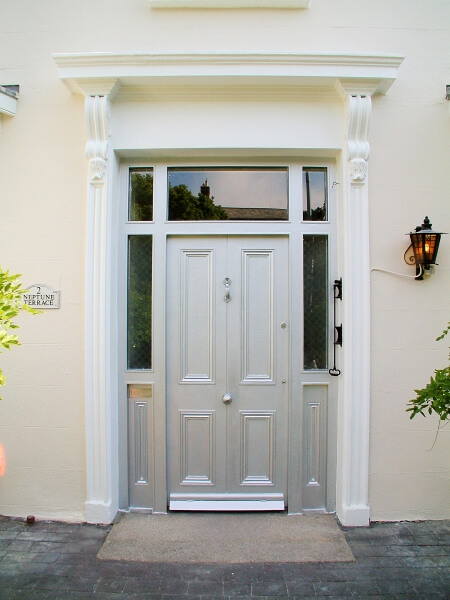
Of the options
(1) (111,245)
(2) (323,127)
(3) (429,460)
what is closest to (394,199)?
(2) (323,127)

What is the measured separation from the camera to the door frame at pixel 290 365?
9.74ft

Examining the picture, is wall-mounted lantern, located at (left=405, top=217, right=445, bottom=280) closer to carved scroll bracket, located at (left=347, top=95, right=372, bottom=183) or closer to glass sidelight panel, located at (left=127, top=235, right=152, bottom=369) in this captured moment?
carved scroll bracket, located at (left=347, top=95, right=372, bottom=183)

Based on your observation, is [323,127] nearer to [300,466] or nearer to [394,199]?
[394,199]

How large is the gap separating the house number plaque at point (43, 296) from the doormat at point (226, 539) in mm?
1775

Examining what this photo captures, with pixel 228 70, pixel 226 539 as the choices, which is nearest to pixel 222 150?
pixel 228 70

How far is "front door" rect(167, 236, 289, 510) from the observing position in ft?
9.86

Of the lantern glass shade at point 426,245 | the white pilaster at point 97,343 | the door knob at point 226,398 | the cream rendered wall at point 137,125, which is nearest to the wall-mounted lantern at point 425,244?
the lantern glass shade at point 426,245

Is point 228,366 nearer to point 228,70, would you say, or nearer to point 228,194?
point 228,194

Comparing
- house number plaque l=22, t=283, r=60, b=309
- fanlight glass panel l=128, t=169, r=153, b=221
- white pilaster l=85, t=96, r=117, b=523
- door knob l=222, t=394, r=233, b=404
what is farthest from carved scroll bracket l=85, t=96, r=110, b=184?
door knob l=222, t=394, r=233, b=404

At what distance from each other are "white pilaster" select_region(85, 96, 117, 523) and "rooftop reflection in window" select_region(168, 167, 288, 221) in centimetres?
56

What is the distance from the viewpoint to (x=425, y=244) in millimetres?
2754

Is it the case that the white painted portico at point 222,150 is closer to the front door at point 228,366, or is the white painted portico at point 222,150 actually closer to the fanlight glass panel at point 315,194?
the fanlight glass panel at point 315,194

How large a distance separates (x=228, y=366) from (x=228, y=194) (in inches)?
55.3

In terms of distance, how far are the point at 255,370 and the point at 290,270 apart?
2.81 ft
